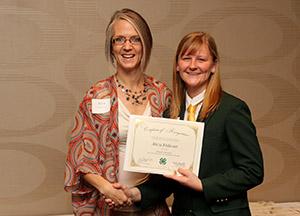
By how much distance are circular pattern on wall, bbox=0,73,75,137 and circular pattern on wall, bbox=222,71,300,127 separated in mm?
1227

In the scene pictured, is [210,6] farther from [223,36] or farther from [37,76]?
[37,76]

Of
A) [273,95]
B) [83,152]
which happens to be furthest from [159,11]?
[83,152]

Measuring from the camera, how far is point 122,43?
1623 millimetres

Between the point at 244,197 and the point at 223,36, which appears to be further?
the point at 223,36

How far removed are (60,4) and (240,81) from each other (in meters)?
1.39

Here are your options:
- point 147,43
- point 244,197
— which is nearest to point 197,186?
point 244,197

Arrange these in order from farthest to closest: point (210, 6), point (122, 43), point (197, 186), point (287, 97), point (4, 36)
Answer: point (287, 97) < point (210, 6) < point (4, 36) < point (122, 43) < point (197, 186)

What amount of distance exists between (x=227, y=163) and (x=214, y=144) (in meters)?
0.09

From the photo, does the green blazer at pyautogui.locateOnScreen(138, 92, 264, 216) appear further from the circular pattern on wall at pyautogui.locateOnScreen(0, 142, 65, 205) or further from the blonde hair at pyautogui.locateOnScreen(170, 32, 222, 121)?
the circular pattern on wall at pyautogui.locateOnScreen(0, 142, 65, 205)

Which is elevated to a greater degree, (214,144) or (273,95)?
(214,144)

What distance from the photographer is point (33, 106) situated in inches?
109

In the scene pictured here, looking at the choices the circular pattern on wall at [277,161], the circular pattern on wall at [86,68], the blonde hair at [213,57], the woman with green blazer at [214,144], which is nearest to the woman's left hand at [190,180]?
the woman with green blazer at [214,144]

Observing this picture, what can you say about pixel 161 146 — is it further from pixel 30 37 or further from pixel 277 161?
pixel 277 161

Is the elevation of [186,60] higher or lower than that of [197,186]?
higher
